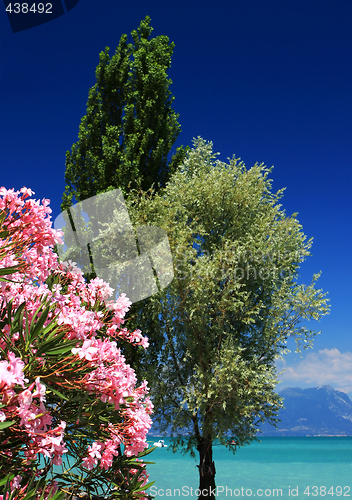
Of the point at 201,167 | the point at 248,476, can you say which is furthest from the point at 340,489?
the point at 201,167

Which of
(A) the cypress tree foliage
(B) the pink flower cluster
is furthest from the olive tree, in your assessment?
(B) the pink flower cluster

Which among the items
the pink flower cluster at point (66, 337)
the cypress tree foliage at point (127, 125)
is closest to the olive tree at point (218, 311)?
the cypress tree foliage at point (127, 125)

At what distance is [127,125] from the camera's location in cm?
1692

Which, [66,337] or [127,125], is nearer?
[66,337]

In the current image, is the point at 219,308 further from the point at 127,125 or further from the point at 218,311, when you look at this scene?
the point at 127,125

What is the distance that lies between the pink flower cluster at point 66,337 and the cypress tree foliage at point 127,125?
39.9ft

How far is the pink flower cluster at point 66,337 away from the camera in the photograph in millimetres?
2531

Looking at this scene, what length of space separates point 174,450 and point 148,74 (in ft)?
50.5

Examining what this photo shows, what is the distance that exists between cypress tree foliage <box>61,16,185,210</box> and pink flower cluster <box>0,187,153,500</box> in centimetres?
1216

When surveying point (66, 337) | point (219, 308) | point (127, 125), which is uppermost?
point (127, 125)

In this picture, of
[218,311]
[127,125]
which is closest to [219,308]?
[218,311]

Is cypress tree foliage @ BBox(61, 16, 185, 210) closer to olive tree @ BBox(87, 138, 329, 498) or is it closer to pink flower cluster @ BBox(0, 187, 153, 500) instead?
olive tree @ BBox(87, 138, 329, 498)

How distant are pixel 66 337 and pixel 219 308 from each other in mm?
10160

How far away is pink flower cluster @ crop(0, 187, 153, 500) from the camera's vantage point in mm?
2531
